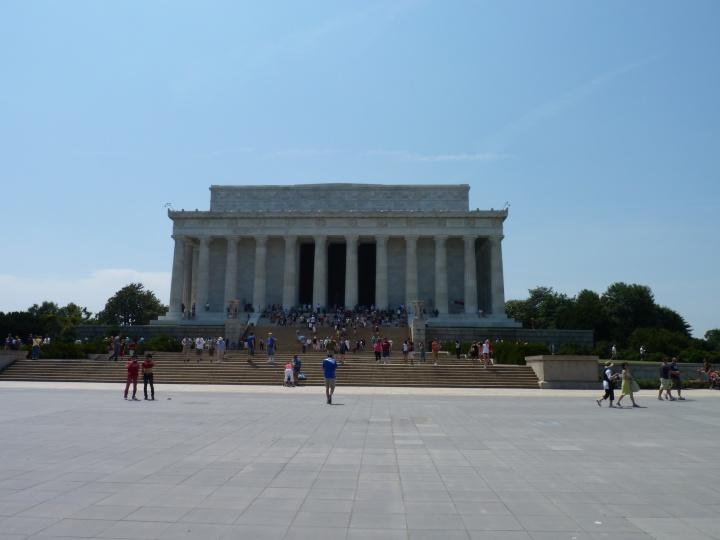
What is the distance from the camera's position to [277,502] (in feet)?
22.9

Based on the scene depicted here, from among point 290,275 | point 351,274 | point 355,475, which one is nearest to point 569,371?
point 355,475

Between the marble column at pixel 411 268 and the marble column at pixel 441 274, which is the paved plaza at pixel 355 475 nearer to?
the marble column at pixel 441 274

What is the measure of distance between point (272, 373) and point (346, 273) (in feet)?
100

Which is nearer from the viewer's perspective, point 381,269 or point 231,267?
point 381,269

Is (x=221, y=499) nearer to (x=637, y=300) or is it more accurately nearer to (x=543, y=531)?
(x=543, y=531)

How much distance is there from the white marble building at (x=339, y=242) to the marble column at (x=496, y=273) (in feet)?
0.35

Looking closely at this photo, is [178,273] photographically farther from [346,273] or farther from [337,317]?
[337,317]

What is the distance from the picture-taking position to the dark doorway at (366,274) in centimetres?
7025

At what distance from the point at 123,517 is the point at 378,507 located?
292 cm

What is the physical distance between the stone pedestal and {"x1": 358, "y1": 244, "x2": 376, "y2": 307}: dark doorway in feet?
134

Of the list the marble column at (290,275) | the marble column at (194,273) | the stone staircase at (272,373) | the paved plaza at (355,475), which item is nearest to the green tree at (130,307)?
the marble column at (194,273)

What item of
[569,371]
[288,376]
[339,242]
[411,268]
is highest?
[339,242]

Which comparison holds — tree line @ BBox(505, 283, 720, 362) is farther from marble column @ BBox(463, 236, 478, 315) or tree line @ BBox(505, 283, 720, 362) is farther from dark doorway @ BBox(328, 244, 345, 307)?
dark doorway @ BBox(328, 244, 345, 307)

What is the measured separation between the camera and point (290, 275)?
203ft
